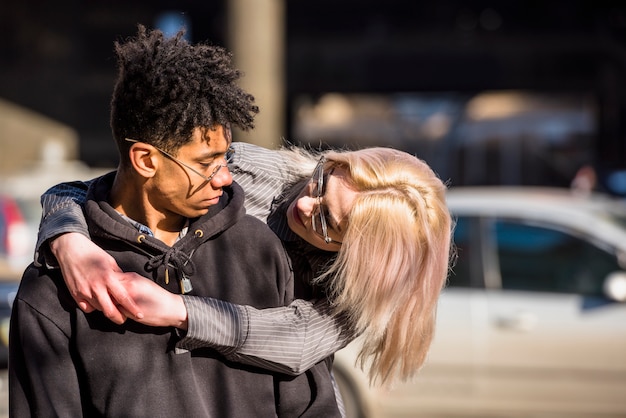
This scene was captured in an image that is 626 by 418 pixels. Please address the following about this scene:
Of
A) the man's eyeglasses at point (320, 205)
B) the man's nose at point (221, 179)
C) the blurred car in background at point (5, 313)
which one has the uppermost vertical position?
the man's nose at point (221, 179)

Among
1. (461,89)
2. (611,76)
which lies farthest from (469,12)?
(611,76)

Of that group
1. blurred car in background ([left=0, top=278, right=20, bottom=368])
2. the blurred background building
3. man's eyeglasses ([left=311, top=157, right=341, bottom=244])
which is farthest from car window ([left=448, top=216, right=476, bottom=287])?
the blurred background building

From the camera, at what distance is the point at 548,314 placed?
5.87 m

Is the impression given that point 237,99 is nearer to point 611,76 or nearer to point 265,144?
point 265,144

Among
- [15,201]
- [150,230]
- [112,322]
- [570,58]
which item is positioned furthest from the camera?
[570,58]

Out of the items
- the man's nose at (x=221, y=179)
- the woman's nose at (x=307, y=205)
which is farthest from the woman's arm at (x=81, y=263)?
the woman's nose at (x=307, y=205)

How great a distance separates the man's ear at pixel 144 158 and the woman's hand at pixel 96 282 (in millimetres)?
218

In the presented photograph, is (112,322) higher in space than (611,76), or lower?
higher

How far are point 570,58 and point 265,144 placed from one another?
16.3 m

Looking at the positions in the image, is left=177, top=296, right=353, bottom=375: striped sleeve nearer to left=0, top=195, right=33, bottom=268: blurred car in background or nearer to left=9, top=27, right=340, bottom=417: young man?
left=9, top=27, right=340, bottom=417: young man

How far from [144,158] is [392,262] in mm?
628

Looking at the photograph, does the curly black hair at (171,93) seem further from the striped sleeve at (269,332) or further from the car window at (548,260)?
the car window at (548,260)

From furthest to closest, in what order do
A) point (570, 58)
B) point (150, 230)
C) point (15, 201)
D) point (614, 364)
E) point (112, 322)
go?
1. point (570, 58)
2. point (15, 201)
3. point (614, 364)
4. point (150, 230)
5. point (112, 322)

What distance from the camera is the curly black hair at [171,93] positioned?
7.24ft
